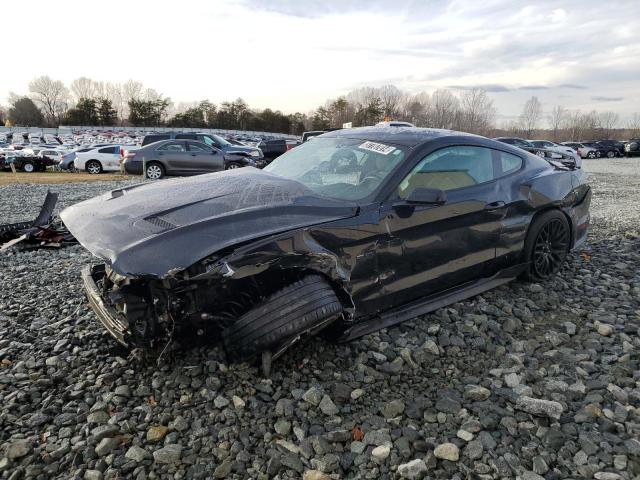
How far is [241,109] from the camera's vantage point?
65.0 m

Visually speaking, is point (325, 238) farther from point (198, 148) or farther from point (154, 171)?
point (154, 171)

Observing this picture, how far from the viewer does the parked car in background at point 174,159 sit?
14.3m

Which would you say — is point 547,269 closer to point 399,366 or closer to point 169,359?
Answer: point 399,366

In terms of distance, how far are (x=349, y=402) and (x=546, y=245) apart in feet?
8.78

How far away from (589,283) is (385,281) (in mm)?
2455

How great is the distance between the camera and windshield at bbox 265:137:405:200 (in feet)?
10.6

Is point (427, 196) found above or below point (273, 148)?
above

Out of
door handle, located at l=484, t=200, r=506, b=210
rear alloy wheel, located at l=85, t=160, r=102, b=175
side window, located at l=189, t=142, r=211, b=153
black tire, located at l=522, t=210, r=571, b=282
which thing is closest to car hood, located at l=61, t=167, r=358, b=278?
door handle, located at l=484, t=200, r=506, b=210

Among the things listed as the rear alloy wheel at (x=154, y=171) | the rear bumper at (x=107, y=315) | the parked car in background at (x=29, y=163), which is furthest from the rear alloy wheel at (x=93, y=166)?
the rear bumper at (x=107, y=315)

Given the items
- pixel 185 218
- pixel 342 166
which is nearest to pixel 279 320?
pixel 185 218

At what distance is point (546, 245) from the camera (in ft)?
14.0

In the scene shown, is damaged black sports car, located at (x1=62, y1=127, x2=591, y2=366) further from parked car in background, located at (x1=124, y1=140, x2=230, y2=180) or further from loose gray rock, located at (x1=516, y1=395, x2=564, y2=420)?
parked car in background, located at (x1=124, y1=140, x2=230, y2=180)

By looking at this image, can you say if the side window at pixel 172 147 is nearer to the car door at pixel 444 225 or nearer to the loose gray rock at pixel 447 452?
the car door at pixel 444 225

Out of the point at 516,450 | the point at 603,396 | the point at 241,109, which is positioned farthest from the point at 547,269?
the point at 241,109
